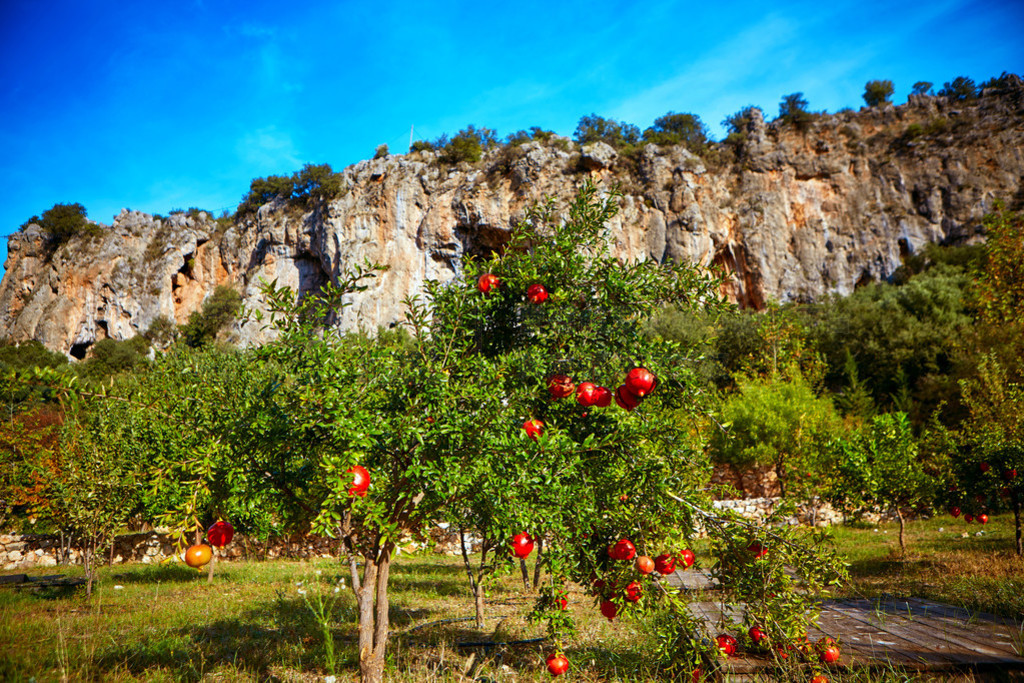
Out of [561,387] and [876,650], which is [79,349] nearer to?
[561,387]

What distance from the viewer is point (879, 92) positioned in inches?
1885

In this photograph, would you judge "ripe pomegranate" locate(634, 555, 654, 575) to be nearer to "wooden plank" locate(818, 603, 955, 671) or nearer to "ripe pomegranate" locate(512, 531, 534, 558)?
"ripe pomegranate" locate(512, 531, 534, 558)

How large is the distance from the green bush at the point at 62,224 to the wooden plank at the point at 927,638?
63.7 metres

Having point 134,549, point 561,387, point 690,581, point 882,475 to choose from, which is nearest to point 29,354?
point 134,549

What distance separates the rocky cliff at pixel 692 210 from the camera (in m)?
40.2

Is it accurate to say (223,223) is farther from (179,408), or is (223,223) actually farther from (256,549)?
(179,408)

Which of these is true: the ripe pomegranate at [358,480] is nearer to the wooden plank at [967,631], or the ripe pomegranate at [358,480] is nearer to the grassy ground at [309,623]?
the grassy ground at [309,623]

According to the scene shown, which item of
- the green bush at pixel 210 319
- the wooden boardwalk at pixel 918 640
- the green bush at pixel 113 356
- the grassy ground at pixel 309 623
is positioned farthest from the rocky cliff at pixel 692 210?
the wooden boardwalk at pixel 918 640

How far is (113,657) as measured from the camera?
5773 mm

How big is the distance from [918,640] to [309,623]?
7609mm

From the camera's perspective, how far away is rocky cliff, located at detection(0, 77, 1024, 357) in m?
Answer: 40.2

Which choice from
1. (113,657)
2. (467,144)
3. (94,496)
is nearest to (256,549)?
(94,496)

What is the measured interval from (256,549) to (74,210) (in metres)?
54.4

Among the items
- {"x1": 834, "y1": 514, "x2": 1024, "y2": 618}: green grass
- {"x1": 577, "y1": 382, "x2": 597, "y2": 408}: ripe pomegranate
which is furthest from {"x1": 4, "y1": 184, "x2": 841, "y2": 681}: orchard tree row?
{"x1": 834, "y1": 514, "x2": 1024, "y2": 618}: green grass
